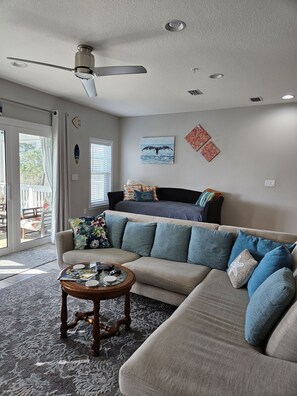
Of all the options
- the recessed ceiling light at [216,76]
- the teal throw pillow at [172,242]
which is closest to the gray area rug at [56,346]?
the teal throw pillow at [172,242]

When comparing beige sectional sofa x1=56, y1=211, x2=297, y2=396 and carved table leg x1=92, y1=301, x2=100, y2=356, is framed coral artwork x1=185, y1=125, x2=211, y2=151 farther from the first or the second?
carved table leg x1=92, y1=301, x2=100, y2=356

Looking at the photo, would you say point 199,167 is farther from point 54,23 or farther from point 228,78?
point 54,23

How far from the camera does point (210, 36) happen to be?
238cm

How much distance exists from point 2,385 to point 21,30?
2.87 m

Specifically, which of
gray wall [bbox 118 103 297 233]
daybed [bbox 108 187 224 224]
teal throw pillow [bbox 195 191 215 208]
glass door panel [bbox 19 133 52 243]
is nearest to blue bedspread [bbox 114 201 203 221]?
daybed [bbox 108 187 224 224]

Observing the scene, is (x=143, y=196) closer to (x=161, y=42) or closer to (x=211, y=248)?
(x=211, y=248)

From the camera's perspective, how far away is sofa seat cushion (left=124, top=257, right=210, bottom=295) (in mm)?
2330

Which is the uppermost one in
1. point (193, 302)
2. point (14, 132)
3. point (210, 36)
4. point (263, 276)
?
point (210, 36)

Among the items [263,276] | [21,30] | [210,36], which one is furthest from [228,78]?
[263,276]

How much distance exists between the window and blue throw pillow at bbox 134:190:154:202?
96 cm

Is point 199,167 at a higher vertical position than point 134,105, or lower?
lower

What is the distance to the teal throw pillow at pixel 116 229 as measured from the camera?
10.4ft

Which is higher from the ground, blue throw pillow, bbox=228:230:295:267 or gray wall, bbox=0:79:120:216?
gray wall, bbox=0:79:120:216

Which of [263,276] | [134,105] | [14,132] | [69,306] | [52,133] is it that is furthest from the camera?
[134,105]
